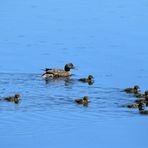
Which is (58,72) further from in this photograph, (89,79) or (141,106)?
(141,106)

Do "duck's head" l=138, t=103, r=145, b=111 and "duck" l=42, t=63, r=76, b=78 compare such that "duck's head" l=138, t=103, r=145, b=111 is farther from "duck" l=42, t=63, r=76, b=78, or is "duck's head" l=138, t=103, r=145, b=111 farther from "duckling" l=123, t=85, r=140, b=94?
"duck" l=42, t=63, r=76, b=78

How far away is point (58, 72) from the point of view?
2381 centimetres

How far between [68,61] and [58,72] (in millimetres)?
1238

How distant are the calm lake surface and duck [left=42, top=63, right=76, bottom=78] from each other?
0.22 meters

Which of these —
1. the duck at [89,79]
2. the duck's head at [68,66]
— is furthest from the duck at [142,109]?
the duck's head at [68,66]

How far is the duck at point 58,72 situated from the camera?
23219 mm

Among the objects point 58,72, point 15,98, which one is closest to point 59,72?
point 58,72

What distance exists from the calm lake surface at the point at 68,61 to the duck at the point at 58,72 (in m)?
0.22

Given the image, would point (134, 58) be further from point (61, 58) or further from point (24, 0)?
point (24, 0)

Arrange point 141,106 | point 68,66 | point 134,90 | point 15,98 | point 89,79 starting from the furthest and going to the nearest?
point 68,66 → point 89,79 → point 134,90 → point 141,106 → point 15,98

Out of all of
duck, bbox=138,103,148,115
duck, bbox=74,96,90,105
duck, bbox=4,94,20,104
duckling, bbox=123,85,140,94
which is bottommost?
duck, bbox=138,103,148,115

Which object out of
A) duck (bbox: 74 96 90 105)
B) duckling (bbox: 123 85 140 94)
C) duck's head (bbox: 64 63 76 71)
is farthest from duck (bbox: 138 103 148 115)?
duck's head (bbox: 64 63 76 71)

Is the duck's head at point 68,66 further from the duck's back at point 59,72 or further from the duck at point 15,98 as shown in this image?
the duck at point 15,98

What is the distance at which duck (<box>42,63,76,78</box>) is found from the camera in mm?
23219
